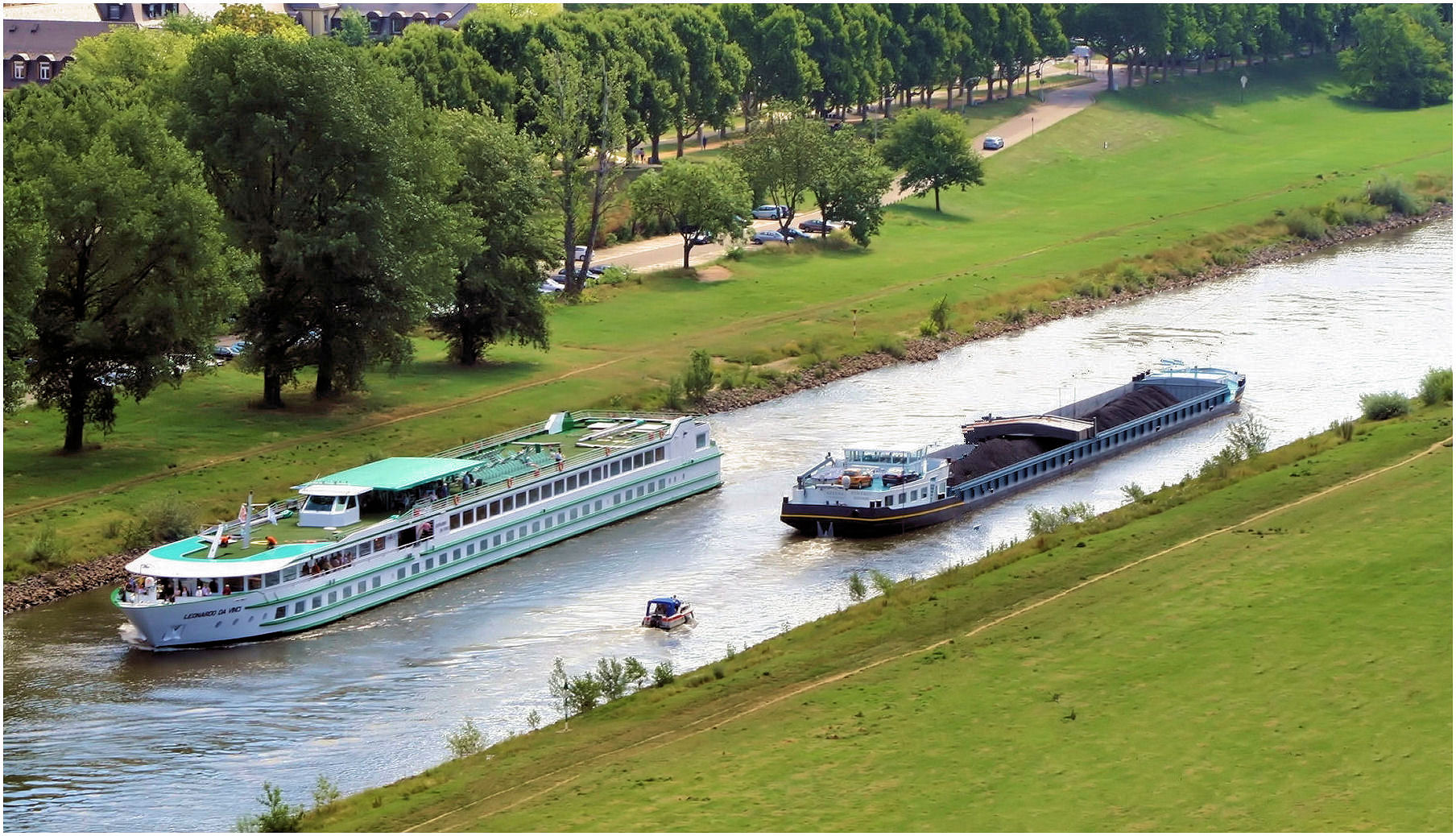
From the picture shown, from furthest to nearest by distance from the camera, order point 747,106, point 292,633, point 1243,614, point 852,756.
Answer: point 747,106, point 292,633, point 1243,614, point 852,756

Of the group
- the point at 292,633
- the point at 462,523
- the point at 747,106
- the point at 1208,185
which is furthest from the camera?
the point at 747,106

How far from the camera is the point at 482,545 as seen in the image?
76.5m

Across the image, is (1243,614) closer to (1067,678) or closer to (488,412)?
(1067,678)

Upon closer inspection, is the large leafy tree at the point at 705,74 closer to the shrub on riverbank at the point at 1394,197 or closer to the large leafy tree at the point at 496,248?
the shrub on riverbank at the point at 1394,197

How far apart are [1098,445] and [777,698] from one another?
39.3 metres

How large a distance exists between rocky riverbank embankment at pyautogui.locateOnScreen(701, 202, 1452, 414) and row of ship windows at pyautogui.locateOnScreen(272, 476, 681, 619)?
690 inches

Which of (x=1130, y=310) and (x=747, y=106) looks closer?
(x=1130, y=310)

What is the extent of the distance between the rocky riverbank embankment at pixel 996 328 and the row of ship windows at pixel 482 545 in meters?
17.5

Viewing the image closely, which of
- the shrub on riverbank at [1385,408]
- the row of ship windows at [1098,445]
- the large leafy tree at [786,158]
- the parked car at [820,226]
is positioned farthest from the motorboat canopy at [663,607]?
the parked car at [820,226]

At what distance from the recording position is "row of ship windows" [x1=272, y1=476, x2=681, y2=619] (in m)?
69.2

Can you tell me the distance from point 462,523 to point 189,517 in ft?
34.3

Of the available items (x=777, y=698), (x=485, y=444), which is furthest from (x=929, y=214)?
(x=777, y=698)

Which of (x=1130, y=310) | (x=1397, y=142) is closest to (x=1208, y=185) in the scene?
(x=1397, y=142)

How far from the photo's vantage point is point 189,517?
76875mm
